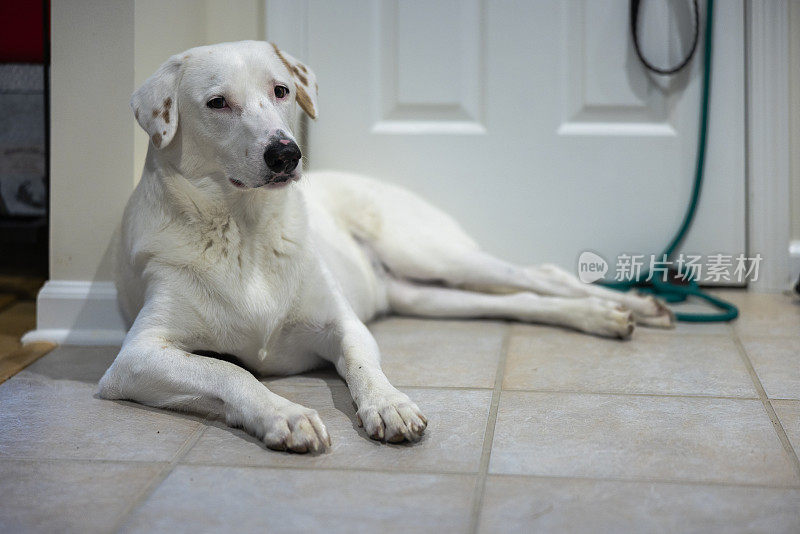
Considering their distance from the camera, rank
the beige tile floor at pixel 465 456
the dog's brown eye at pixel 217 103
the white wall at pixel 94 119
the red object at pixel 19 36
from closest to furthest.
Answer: the beige tile floor at pixel 465 456
the dog's brown eye at pixel 217 103
the white wall at pixel 94 119
the red object at pixel 19 36

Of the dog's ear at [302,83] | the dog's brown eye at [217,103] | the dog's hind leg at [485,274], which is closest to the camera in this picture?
the dog's brown eye at [217,103]

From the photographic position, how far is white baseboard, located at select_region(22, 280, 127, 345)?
2.44 meters

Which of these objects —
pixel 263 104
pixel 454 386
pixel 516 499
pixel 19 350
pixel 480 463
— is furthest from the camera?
pixel 19 350

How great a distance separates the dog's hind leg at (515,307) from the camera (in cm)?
240

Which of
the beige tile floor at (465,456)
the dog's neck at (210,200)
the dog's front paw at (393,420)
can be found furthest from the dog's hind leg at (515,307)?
the dog's front paw at (393,420)

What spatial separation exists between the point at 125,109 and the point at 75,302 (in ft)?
1.82

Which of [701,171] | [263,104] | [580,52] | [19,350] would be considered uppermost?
[580,52]

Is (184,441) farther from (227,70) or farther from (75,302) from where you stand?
(75,302)

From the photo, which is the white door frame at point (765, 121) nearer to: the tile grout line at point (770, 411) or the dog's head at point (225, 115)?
the tile grout line at point (770, 411)

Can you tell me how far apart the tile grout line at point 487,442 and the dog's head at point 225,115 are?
0.64m

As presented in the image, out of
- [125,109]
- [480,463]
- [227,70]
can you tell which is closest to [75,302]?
[125,109]

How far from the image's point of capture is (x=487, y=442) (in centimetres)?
160

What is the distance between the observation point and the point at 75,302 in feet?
8.01

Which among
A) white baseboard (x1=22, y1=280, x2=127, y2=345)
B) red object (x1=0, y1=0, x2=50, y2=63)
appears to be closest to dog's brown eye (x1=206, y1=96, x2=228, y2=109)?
white baseboard (x1=22, y1=280, x2=127, y2=345)
